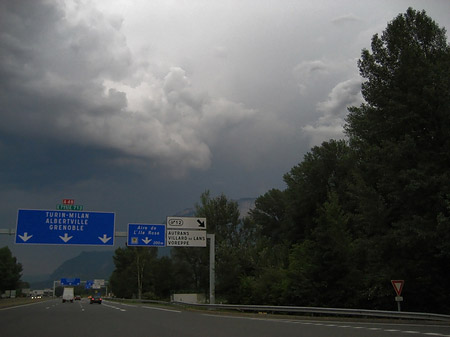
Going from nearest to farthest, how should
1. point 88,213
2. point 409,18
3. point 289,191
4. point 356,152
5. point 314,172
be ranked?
point 409,18
point 88,213
point 356,152
point 314,172
point 289,191

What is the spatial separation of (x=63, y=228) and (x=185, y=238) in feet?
30.8

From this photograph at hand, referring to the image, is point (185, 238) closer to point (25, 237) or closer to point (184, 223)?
point (184, 223)

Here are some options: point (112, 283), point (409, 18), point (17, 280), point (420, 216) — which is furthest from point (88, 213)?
point (17, 280)

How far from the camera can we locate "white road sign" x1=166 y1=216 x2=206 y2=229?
37375mm

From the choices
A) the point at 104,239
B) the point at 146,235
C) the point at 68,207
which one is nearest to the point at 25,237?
the point at 68,207

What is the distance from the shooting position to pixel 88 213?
3597 centimetres

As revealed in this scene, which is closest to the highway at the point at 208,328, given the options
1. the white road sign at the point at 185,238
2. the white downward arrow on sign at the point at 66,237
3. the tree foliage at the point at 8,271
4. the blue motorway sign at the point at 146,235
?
the white downward arrow on sign at the point at 66,237

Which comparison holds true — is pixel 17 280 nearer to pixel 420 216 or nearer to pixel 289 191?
pixel 289 191

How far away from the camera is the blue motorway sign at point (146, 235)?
3750 cm

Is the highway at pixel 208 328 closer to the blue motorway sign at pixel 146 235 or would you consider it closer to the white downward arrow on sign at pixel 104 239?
the white downward arrow on sign at pixel 104 239

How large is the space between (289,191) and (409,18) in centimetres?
4054

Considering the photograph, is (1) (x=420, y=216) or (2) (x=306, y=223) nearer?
(1) (x=420, y=216)

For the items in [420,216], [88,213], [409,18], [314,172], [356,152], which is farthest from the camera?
[314,172]

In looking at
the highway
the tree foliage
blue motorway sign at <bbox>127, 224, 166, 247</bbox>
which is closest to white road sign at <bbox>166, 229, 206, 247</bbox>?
blue motorway sign at <bbox>127, 224, 166, 247</bbox>
